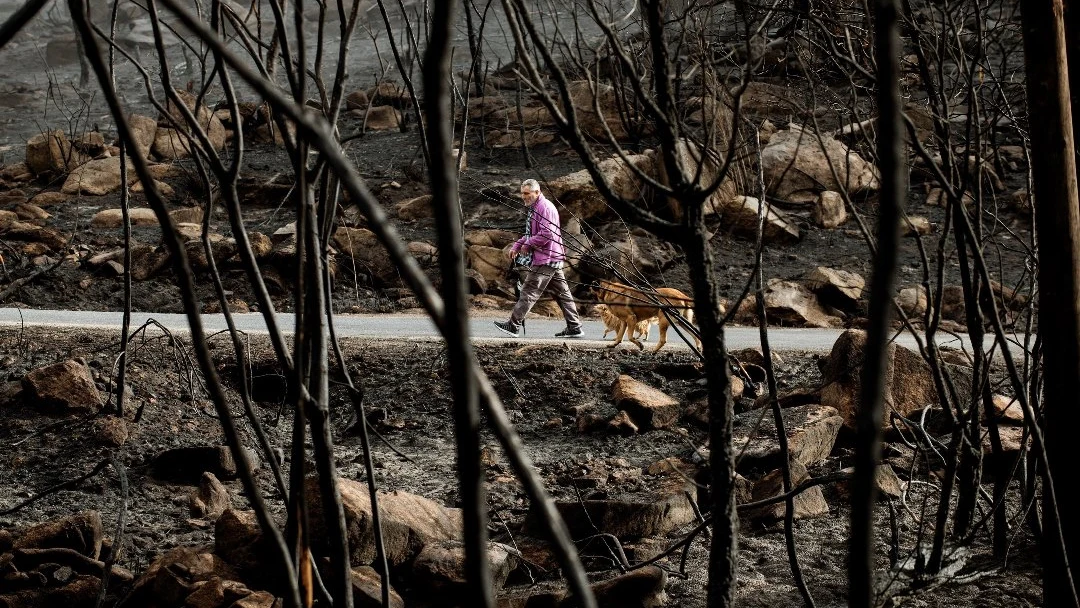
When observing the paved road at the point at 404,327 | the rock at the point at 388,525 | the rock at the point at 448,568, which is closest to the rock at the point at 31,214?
the paved road at the point at 404,327

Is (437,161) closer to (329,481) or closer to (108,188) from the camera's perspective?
(329,481)

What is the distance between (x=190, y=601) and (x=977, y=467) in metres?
3.60

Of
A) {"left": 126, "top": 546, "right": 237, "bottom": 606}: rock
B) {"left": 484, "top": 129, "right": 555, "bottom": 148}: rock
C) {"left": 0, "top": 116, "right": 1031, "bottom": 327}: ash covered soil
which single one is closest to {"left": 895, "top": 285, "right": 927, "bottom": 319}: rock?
{"left": 0, "top": 116, "right": 1031, "bottom": 327}: ash covered soil

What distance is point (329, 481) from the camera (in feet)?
7.71

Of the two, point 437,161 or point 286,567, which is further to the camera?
point 286,567

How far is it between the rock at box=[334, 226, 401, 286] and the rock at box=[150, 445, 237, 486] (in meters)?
6.67

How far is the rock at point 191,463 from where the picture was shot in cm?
680

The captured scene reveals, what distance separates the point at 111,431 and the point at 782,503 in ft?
14.4

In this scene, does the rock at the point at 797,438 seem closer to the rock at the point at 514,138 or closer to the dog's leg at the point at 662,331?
the dog's leg at the point at 662,331

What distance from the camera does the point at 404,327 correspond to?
420 inches

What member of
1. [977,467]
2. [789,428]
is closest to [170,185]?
[789,428]

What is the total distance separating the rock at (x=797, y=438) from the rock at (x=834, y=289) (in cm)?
581

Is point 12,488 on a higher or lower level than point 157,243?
lower

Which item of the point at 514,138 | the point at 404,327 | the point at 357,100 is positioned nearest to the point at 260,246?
the point at 404,327
